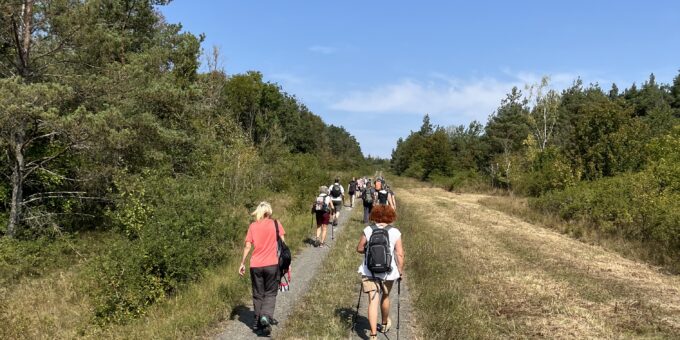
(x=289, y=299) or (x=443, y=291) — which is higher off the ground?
(x=443, y=291)

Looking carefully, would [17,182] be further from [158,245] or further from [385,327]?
[385,327]

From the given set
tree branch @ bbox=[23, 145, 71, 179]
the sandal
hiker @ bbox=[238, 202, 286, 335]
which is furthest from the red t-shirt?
tree branch @ bbox=[23, 145, 71, 179]

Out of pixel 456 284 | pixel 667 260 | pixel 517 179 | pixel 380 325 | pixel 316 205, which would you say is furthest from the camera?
pixel 517 179

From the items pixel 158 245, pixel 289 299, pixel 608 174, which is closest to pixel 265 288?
pixel 289 299

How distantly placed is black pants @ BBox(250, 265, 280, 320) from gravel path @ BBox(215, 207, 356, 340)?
39 cm

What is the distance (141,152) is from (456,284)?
35.9ft

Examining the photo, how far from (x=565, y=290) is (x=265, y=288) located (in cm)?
656

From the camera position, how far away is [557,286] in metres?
9.88

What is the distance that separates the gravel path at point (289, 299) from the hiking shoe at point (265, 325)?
0.10 meters

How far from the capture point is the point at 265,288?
6922mm

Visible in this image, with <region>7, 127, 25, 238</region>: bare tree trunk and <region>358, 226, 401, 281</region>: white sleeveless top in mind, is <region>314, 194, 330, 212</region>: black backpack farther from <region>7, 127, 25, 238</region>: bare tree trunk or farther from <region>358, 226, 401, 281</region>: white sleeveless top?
<region>7, 127, 25, 238</region>: bare tree trunk

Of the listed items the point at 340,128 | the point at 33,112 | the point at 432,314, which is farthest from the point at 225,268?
the point at 340,128

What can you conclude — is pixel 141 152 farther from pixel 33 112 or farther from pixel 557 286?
pixel 557 286

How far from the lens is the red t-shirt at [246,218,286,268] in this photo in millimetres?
6836
